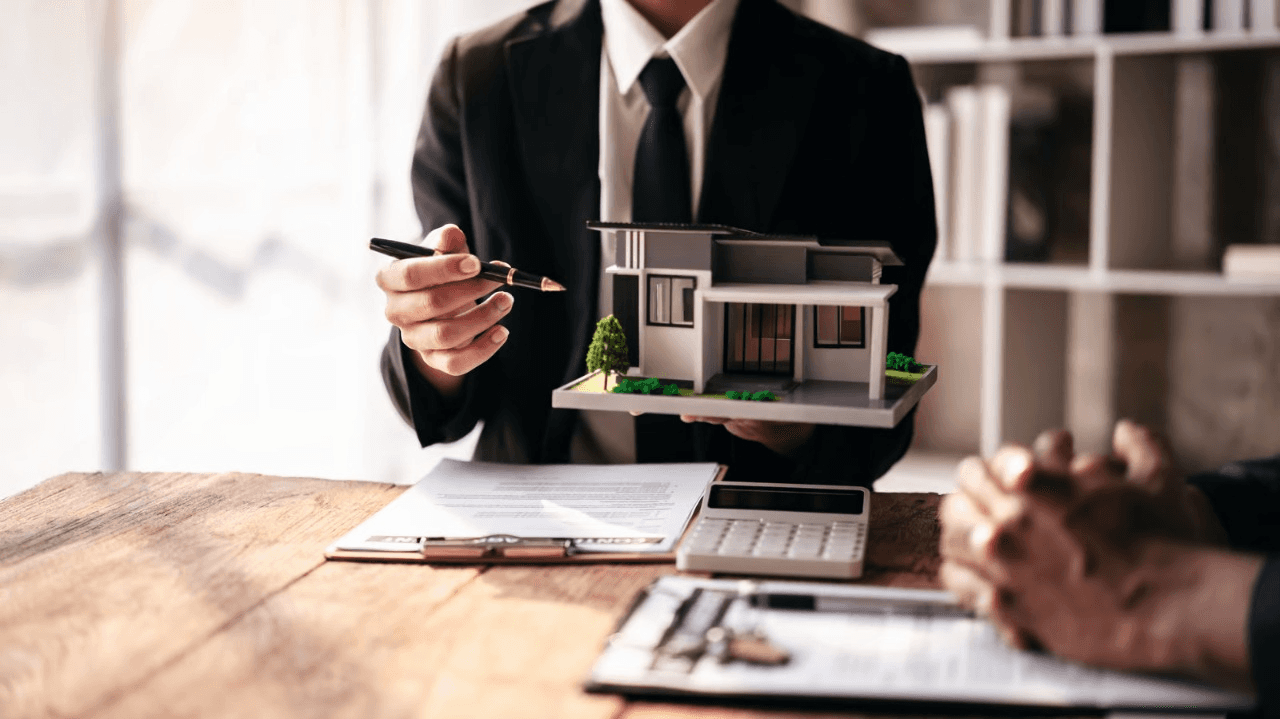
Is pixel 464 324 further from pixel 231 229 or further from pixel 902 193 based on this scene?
pixel 231 229

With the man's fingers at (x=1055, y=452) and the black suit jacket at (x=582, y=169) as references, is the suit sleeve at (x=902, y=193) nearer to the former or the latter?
the black suit jacket at (x=582, y=169)

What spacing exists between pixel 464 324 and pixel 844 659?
0.62m

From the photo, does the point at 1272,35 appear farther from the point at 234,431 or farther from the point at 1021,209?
the point at 234,431

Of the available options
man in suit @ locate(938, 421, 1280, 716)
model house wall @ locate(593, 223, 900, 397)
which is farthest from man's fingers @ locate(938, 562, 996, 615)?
model house wall @ locate(593, 223, 900, 397)

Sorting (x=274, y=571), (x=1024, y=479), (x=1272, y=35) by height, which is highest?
(x=1272, y=35)

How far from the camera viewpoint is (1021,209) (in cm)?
281

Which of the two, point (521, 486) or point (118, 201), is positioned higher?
point (118, 201)

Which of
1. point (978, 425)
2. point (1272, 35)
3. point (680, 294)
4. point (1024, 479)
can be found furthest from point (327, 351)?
point (1024, 479)

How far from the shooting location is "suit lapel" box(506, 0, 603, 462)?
158cm

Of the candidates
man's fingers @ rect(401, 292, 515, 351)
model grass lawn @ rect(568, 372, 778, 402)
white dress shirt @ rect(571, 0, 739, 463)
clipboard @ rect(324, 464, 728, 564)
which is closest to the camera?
clipboard @ rect(324, 464, 728, 564)

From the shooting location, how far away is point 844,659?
0.79 meters

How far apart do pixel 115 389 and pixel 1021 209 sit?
99.8 inches

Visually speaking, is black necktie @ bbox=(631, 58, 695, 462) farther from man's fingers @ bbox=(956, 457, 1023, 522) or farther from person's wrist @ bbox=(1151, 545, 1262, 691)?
person's wrist @ bbox=(1151, 545, 1262, 691)

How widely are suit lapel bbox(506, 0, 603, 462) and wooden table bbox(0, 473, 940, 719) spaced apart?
17.6 inches
